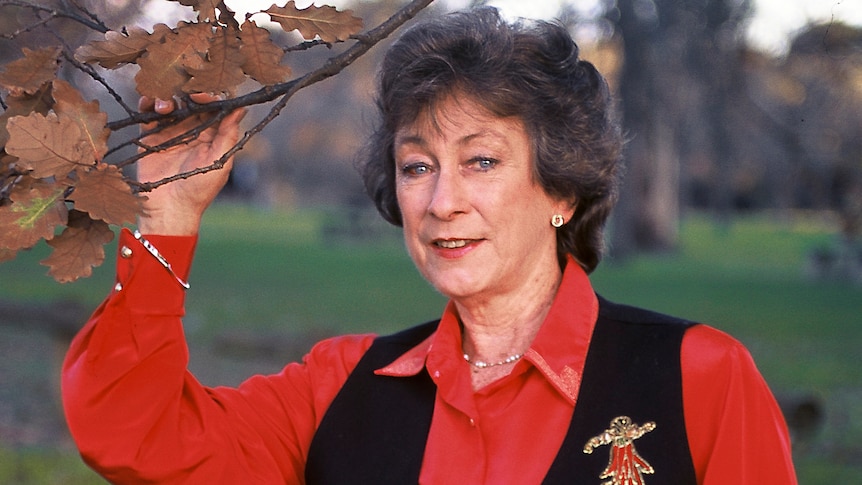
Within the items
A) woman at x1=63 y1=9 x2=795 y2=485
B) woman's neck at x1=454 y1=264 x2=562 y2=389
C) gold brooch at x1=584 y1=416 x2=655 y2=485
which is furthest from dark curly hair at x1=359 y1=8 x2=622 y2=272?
gold brooch at x1=584 y1=416 x2=655 y2=485

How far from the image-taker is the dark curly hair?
255cm

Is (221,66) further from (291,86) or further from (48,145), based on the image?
(48,145)

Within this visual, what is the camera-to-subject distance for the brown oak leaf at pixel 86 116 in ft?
5.84

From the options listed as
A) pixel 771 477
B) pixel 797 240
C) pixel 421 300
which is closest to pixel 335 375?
pixel 771 477

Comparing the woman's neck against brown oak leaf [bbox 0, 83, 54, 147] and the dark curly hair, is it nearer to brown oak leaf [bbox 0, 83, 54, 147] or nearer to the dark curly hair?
Result: the dark curly hair

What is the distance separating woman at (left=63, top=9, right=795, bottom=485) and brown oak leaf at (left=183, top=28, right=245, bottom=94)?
285mm

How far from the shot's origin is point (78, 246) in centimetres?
183

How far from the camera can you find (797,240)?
30.9m

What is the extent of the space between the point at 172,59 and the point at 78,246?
350mm

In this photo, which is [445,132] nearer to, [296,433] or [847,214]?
[296,433]

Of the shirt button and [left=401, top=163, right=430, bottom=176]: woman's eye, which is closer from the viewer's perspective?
the shirt button

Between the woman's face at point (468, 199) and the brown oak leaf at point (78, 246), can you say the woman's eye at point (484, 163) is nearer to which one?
the woman's face at point (468, 199)

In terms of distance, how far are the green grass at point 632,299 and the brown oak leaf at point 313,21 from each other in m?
5.74

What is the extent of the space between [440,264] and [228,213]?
42.8 m
